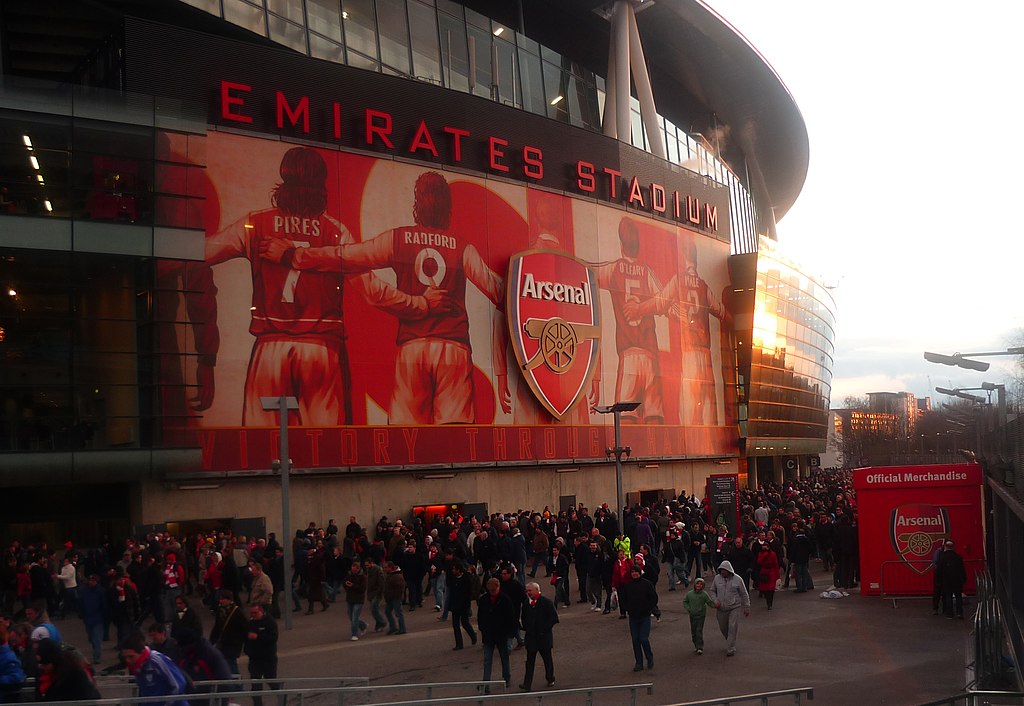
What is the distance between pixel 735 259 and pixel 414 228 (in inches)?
883

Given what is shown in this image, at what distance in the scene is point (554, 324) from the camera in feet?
134

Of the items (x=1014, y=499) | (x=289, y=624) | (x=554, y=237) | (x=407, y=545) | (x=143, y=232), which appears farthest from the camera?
(x=554, y=237)

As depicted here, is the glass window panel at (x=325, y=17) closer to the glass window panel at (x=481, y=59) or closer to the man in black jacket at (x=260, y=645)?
the glass window panel at (x=481, y=59)

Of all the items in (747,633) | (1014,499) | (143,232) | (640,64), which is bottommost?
(747,633)

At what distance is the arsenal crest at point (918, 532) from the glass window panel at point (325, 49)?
25.2m

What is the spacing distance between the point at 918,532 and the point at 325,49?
2664 cm

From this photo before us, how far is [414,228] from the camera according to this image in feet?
120

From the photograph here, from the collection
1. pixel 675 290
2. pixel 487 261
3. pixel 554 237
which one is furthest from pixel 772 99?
pixel 487 261

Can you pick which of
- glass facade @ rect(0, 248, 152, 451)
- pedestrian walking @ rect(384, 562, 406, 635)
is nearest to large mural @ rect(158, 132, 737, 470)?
glass facade @ rect(0, 248, 152, 451)

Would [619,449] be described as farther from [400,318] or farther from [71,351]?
[71,351]

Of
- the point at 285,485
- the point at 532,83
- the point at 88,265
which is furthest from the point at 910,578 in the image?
the point at 532,83

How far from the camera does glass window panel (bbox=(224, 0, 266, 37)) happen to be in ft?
116

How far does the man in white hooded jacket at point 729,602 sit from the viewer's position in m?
16.5

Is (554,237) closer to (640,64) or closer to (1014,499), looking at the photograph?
(640,64)
